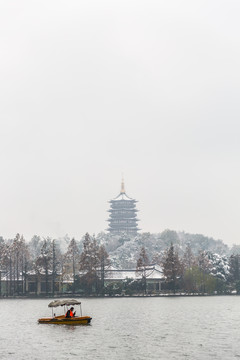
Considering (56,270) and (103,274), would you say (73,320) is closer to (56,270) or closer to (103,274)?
(103,274)

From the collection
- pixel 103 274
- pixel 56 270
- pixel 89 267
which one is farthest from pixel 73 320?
pixel 56 270

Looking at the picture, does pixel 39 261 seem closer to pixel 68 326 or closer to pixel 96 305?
pixel 96 305

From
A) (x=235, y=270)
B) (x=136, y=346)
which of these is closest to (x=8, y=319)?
(x=136, y=346)

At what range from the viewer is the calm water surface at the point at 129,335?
58.1 metres

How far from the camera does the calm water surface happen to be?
→ 58094 mm

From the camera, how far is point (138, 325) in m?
82.9

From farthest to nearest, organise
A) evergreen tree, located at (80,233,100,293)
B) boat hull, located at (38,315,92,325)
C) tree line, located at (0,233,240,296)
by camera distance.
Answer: tree line, located at (0,233,240,296) < evergreen tree, located at (80,233,100,293) < boat hull, located at (38,315,92,325)

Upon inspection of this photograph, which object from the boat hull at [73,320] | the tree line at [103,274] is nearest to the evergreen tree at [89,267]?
the tree line at [103,274]

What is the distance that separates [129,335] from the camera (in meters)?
71.8

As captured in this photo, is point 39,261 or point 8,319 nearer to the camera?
point 8,319

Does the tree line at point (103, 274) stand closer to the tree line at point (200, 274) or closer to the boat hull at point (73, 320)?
the tree line at point (200, 274)

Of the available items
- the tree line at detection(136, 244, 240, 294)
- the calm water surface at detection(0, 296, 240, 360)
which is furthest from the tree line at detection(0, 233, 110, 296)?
the calm water surface at detection(0, 296, 240, 360)

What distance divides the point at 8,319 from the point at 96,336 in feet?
89.0

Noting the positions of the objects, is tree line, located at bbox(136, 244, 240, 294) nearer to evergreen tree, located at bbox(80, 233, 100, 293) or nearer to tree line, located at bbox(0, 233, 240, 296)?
tree line, located at bbox(0, 233, 240, 296)
